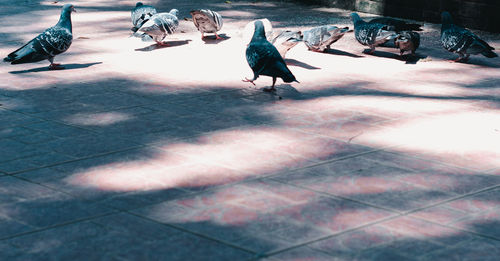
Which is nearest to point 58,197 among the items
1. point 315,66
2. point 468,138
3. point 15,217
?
point 15,217

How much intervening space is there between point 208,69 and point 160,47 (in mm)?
1995

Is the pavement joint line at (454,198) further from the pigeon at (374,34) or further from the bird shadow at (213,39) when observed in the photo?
the bird shadow at (213,39)

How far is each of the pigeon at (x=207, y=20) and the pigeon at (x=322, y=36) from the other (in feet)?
5.65

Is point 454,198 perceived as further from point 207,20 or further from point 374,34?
point 207,20

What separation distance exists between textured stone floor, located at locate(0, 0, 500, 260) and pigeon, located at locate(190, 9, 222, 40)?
143cm

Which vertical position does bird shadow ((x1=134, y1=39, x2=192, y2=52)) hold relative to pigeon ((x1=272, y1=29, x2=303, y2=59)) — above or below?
below

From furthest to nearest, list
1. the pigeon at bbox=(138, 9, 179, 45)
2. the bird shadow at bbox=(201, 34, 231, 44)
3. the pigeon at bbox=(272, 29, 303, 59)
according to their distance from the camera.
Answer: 1. the bird shadow at bbox=(201, 34, 231, 44)
2. the pigeon at bbox=(138, 9, 179, 45)
3. the pigeon at bbox=(272, 29, 303, 59)

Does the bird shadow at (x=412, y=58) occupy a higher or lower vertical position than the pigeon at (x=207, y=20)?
lower

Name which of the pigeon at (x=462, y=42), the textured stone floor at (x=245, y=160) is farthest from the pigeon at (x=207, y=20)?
the pigeon at (x=462, y=42)

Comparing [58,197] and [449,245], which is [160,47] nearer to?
[58,197]

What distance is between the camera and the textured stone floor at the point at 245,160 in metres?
4.34

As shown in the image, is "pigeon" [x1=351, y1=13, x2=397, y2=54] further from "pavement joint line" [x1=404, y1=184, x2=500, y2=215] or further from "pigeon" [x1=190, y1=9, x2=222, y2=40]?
"pavement joint line" [x1=404, y1=184, x2=500, y2=215]

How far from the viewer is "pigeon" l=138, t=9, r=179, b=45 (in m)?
11.0

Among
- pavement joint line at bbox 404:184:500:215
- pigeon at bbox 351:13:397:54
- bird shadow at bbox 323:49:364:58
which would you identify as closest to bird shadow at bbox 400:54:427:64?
pigeon at bbox 351:13:397:54
